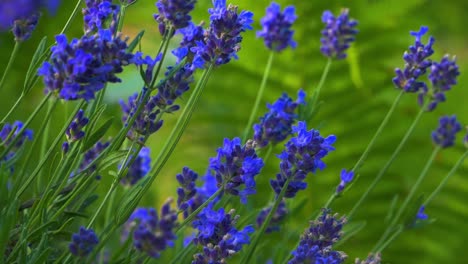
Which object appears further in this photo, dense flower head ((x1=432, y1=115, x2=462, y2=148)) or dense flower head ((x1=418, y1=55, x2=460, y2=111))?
dense flower head ((x1=432, y1=115, x2=462, y2=148))

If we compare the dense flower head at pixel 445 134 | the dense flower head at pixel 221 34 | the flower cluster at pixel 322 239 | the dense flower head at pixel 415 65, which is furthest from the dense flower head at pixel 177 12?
the dense flower head at pixel 445 134

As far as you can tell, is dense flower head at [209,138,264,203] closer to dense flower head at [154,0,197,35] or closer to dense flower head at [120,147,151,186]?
dense flower head at [154,0,197,35]

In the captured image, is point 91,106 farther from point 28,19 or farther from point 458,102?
point 458,102

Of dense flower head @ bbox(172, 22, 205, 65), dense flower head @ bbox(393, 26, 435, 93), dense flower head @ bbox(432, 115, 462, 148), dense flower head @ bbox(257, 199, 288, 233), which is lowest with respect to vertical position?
dense flower head @ bbox(257, 199, 288, 233)

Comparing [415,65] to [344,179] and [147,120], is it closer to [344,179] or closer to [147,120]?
Answer: [344,179]

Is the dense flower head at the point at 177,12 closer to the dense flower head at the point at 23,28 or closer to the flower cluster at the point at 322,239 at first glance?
the dense flower head at the point at 23,28

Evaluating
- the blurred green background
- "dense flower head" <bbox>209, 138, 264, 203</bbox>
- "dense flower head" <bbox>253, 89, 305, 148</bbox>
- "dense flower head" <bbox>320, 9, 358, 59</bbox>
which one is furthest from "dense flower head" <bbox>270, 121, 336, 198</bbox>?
the blurred green background
